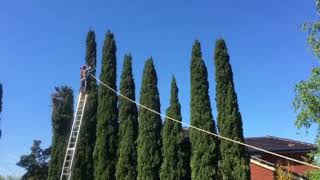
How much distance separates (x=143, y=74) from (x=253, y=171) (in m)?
9.37

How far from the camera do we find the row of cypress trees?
2611 cm

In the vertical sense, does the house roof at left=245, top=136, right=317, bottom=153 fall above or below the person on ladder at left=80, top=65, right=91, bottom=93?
above

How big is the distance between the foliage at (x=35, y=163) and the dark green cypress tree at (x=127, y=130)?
19.9 metres

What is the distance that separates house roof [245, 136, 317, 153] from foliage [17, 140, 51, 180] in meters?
22.0

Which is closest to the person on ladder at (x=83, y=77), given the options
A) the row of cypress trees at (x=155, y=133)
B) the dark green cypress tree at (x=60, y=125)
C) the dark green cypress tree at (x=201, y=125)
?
the row of cypress trees at (x=155, y=133)

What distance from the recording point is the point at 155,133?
2928cm

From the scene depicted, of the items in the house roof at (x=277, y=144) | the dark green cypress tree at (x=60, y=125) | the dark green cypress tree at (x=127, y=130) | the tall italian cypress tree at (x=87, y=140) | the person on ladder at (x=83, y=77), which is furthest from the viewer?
the dark green cypress tree at (x=60, y=125)

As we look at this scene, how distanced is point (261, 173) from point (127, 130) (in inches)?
349

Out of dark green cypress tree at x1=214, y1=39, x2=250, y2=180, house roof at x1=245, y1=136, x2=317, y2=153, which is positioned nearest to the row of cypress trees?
dark green cypress tree at x1=214, y1=39, x2=250, y2=180

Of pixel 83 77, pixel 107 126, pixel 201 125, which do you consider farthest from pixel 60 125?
pixel 83 77

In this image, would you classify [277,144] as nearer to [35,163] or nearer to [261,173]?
[261,173]

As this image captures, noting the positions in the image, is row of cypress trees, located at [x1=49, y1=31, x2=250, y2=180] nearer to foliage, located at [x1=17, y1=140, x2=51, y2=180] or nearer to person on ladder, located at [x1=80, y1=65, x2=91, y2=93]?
person on ladder, located at [x1=80, y1=65, x2=91, y2=93]

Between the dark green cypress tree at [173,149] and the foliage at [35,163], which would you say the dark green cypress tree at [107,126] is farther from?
the foliage at [35,163]

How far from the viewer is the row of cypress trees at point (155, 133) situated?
2611 cm
